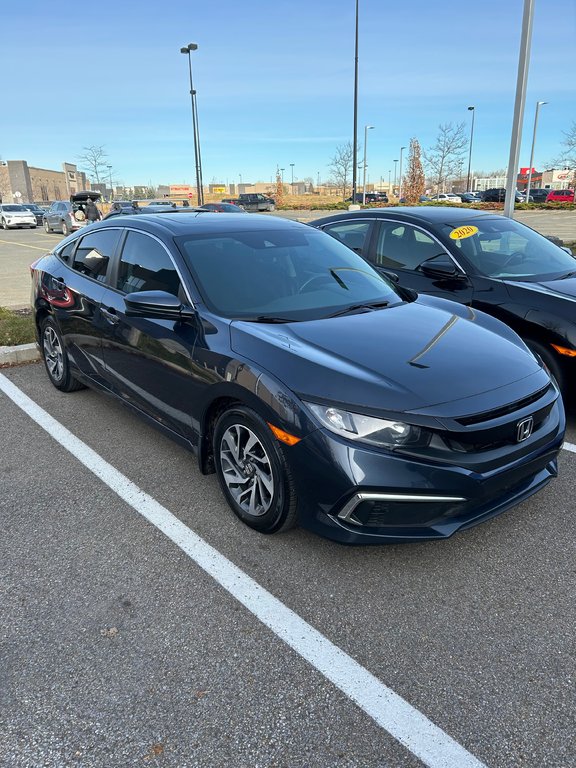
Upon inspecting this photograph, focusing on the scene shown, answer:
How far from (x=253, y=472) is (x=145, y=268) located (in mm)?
1718

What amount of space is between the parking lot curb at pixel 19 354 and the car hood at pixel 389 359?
424 cm

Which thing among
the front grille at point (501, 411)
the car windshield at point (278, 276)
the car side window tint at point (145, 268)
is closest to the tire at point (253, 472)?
the car windshield at point (278, 276)

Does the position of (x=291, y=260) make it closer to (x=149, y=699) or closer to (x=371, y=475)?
(x=371, y=475)

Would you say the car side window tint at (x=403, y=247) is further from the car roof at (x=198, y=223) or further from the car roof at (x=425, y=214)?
the car roof at (x=198, y=223)

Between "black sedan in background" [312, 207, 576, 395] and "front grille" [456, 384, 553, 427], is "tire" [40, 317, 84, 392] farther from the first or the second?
"front grille" [456, 384, 553, 427]

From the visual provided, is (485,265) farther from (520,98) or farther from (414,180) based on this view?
(414,180)

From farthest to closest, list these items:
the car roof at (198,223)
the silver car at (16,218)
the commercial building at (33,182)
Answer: the commercial building at (33,182) → the silver car at (16,218) → the car roof at (198,223)

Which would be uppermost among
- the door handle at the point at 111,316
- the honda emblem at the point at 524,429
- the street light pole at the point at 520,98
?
the street light pole at the point at 520,98

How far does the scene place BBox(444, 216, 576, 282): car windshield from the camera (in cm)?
518

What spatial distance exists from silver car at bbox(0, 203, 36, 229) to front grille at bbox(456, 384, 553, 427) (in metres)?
37.8

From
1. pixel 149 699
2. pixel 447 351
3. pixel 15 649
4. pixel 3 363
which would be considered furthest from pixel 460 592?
pixel 3 363

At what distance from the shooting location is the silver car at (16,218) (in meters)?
35.1

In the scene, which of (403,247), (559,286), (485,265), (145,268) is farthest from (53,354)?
(559,286)

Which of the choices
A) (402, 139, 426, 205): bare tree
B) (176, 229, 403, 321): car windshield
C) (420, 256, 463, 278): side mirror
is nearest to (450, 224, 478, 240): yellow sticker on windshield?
(420, 256, 463, 278): side mirror
